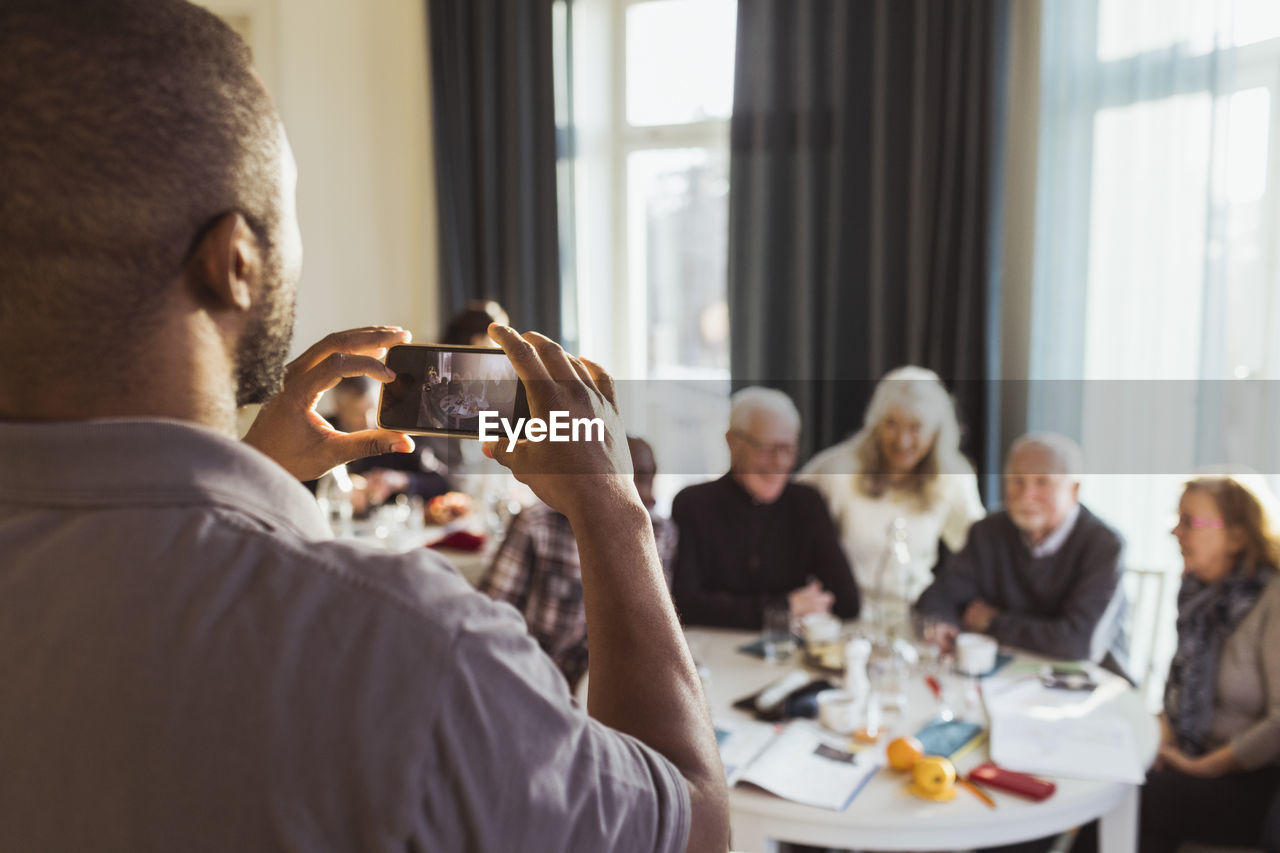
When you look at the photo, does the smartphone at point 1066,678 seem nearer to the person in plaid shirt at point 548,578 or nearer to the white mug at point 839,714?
the white mug at point 839,714

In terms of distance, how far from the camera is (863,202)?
4148mm

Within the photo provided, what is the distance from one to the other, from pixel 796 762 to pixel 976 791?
30 cm

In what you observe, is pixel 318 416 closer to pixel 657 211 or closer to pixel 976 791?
pixel 976 791

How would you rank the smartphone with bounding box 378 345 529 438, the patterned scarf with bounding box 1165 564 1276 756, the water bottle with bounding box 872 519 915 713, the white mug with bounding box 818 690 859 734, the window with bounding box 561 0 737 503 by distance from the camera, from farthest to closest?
the window with bounding box 561 0 737 503
the patterned scarf with bounding box 1165 564 1276 756
the water bottle with bounding box 872 519 915 713
the white mug with bounding box 818 690 859 734
the smartphone with bounding box 378 345 529 438

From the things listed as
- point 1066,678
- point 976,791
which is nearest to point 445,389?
point 976,791

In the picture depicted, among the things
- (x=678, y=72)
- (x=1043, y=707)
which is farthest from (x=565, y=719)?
(x=678, y=72)

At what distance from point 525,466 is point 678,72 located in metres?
4.22

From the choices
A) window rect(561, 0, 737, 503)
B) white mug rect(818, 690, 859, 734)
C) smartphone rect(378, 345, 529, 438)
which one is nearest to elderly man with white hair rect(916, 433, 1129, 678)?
white mug rect(818, 690, 859, 734)

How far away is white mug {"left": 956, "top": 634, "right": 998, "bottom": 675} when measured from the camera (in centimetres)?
220

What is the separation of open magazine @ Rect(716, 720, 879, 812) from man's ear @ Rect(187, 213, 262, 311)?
4.33 feet

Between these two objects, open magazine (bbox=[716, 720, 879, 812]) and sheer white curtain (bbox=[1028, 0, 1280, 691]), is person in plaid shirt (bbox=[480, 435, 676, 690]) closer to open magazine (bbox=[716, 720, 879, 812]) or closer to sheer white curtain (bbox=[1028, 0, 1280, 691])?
open magazine (bbox=[716, 720, 879, 812])

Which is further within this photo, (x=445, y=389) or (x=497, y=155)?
(x=497, y=155)

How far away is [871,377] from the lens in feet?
13.7

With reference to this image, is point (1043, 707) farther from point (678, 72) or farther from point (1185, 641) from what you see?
point (678, 72)
